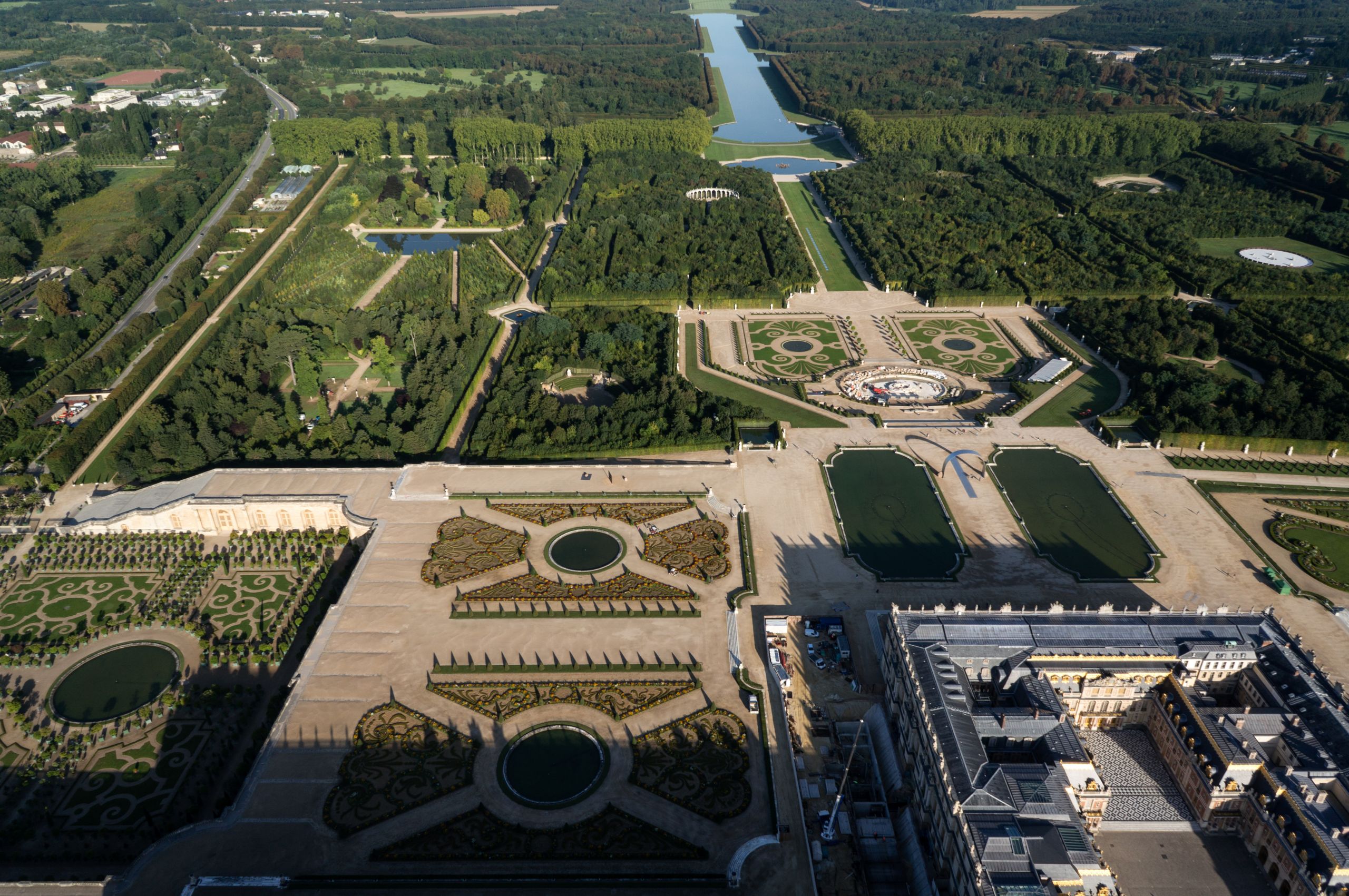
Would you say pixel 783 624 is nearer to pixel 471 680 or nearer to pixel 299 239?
pixel 471 680

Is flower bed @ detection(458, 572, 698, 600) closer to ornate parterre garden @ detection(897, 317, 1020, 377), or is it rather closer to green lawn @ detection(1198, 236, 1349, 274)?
ornate parterre garden @ detection(897, 317, 1020, 377)

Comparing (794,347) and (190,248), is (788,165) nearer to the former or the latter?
(794,347)

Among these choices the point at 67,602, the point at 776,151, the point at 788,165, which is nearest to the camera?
the point at 67,602

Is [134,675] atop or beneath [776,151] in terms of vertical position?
Answer: beneath

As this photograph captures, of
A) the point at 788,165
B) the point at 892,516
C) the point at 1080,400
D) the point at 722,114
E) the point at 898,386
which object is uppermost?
the point at 722,114

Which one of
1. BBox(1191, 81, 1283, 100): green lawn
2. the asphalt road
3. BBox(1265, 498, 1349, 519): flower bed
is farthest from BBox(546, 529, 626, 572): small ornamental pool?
BBox(1191, 81, 1283, 100): green lawn

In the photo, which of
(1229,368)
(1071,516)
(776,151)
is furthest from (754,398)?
(776,151)

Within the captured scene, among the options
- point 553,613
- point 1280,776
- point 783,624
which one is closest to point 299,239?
point 553,613

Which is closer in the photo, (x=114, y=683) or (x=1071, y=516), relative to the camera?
(x=114, y=683)
